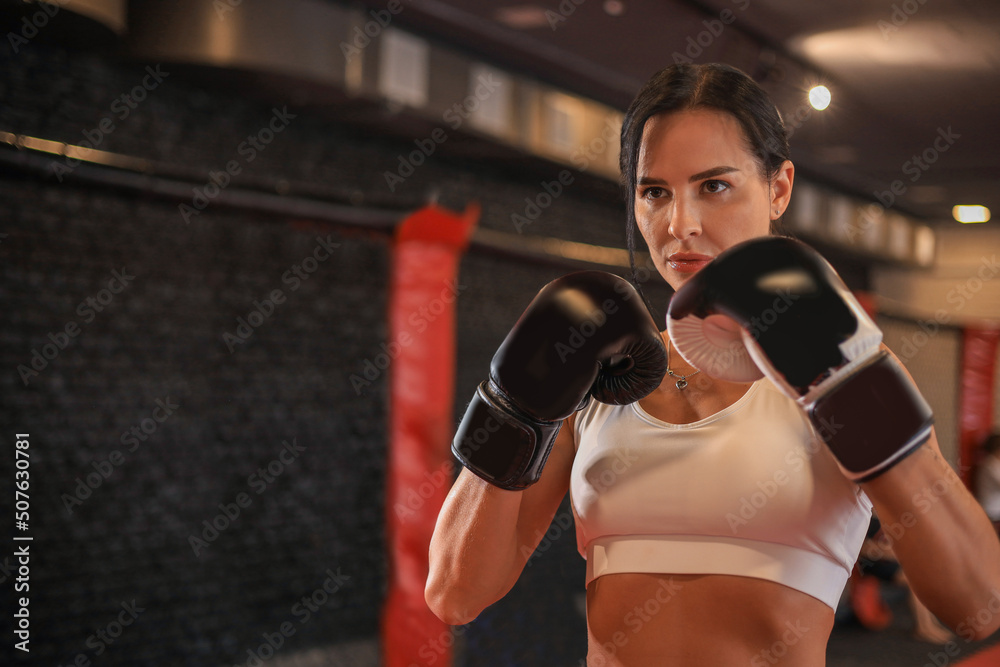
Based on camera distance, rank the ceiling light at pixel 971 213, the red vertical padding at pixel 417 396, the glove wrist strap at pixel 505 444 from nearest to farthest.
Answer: the glove wrist strap at pixel 505 444 < the red vertical padding at pixel 417 396 < the ceiling light at pixel 971 213

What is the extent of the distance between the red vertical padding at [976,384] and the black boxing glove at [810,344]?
4658 mm

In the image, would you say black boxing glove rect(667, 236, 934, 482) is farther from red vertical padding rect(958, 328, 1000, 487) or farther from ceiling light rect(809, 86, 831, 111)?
red vertical padding rect(958, 328, 1000, 487)

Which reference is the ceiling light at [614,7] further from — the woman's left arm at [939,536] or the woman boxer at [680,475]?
the woman's left arm at [939,536]

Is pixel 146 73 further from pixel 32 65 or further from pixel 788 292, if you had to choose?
pixel 788 292

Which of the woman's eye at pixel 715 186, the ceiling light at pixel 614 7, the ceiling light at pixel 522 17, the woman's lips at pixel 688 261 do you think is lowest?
the ceiling light at pixel 522 17

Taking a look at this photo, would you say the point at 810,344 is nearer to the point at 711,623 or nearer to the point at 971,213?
the point at 711,623

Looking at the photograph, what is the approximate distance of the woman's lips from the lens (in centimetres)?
78

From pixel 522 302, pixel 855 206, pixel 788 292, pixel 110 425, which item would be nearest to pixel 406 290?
pixel 788 292

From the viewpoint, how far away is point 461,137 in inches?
126

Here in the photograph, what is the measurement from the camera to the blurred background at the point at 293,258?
221cm

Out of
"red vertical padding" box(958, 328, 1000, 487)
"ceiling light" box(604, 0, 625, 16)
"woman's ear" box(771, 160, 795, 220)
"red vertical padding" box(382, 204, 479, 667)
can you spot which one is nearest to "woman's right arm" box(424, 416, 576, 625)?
"woman's ear" box(771, 160, 795, 220)

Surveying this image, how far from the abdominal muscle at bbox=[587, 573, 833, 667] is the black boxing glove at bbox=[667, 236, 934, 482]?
17cm

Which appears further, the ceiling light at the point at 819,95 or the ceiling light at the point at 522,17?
the ceiling light at the point at 819,95

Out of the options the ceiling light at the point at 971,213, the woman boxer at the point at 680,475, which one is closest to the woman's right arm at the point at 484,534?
the woman boxer at the point at 680,475
